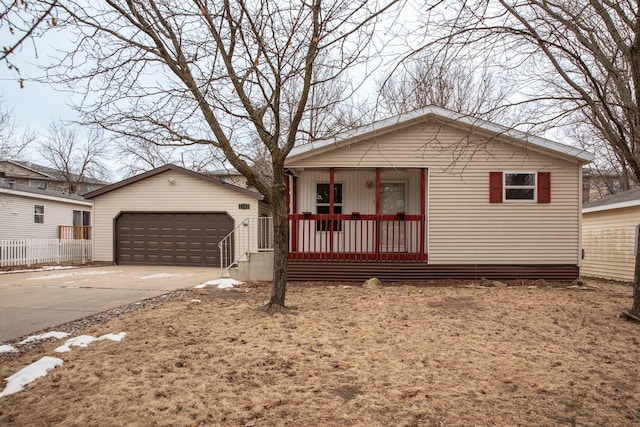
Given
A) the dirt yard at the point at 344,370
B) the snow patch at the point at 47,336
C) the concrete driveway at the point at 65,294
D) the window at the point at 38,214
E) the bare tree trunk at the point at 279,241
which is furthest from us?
the window at the point at 38,214

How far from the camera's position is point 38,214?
17.5m

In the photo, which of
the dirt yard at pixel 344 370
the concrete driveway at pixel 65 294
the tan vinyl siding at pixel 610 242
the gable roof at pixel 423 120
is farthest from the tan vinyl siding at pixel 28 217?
the tan vinyl siding at pixel 610 242

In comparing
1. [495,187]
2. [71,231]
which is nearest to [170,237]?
[71,231]

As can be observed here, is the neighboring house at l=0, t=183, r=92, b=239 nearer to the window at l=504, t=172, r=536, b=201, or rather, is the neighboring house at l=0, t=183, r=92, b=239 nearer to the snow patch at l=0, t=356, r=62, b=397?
the snow patch at l=0, t=356, r=62, b=397

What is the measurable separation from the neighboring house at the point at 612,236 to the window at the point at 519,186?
13.1 ft

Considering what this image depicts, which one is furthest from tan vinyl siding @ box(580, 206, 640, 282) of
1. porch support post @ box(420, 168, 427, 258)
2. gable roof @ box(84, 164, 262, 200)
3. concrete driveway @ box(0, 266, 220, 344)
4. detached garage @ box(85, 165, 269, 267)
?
concrete driveway @ box(0, 266, 220, 344)

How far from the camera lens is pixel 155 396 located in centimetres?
308

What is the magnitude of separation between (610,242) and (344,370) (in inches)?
519

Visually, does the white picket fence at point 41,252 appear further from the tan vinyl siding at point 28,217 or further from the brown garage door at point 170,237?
the brown garage door at point 170,237

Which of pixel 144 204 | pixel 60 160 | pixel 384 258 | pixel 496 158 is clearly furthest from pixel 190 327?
pixel 60 160

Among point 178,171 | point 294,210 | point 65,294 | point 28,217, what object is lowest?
point 65,294

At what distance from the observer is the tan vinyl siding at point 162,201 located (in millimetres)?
14859

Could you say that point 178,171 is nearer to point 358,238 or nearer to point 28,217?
point 28,217

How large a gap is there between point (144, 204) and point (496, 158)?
12.5 m
